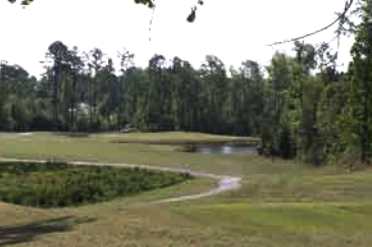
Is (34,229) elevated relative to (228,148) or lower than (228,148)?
lower

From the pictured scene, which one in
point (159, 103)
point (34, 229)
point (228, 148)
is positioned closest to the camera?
point (34, 229)

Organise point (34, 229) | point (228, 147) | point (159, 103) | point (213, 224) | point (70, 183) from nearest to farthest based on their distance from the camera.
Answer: point (34, 229)
point (213, 224)
point (70, 183)
point (228, 147)
point (159, 103)

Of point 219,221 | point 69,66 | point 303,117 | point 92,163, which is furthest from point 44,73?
point 219,221

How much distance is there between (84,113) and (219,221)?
129580 mm

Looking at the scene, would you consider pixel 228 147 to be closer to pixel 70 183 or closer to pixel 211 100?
pixel 211 100

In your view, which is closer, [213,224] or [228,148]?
[213,224]

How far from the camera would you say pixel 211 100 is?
143000mm

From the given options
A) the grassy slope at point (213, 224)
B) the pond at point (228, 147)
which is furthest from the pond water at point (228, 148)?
the grassy slope at point (213, 224)

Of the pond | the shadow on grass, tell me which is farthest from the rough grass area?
the pond

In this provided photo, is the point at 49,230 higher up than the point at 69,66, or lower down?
lower down

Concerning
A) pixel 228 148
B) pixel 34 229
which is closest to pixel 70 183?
pixel 34 229

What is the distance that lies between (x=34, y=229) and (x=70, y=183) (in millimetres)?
26923

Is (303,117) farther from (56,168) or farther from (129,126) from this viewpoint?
(129,126)

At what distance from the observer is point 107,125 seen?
145m
